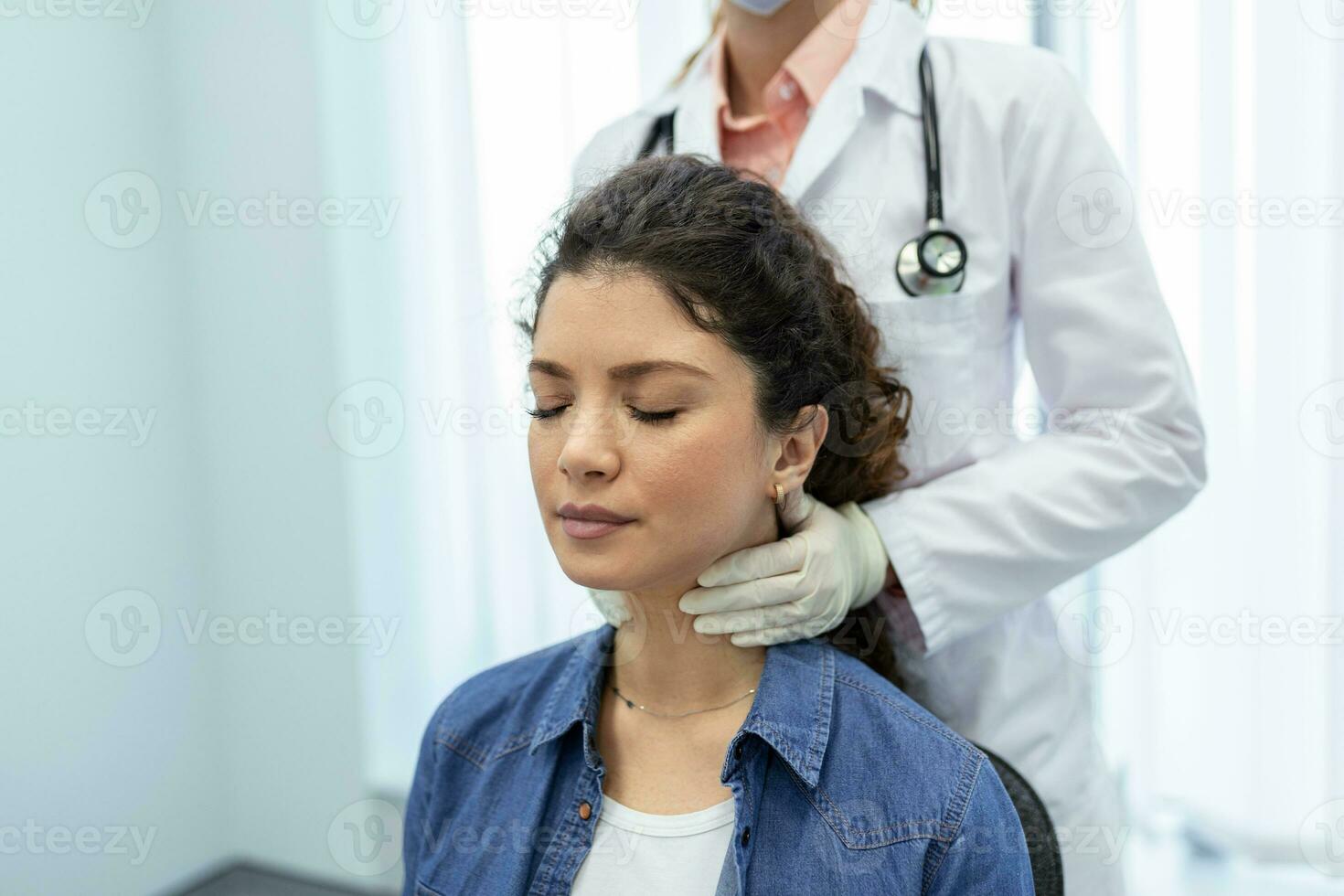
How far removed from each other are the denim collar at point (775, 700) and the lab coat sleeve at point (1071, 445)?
0.17 metres

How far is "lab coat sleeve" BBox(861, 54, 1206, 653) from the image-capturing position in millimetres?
1202

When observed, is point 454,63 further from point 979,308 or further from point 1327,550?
point 1327,550

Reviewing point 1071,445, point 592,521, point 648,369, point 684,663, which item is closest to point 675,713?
point 684,663

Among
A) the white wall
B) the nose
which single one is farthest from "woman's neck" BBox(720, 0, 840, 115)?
the white wall

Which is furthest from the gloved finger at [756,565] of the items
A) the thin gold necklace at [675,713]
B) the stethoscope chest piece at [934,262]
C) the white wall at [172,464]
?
the white wall at [172,464]

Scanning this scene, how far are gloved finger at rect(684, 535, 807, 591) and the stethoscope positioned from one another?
0.37m

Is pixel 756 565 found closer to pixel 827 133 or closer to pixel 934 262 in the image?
pixel 934 262

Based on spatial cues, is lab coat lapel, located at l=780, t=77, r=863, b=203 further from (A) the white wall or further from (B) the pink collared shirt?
(A) the white wall

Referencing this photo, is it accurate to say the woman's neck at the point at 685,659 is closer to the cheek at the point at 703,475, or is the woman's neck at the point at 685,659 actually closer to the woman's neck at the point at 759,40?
the cheek at the point at 703,475

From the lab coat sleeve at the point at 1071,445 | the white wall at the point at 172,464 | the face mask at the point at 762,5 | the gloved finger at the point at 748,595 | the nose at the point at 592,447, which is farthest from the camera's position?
the white wall at the point at 172,464

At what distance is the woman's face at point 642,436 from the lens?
0.99m

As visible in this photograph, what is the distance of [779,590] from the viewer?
1.09m

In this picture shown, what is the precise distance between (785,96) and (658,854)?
3.15 ft

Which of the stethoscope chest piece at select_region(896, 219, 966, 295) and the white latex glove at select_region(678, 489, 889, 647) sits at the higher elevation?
the stethoscope chest piece at select_region(896, 219, 966, 295)
